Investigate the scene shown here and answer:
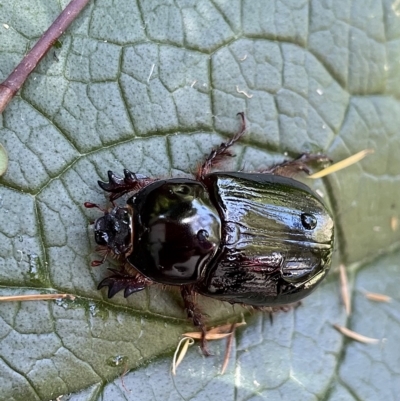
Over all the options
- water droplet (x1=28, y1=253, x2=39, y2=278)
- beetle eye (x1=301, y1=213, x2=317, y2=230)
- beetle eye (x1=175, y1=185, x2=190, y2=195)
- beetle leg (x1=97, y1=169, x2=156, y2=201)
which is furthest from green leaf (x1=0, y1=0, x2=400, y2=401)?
beetle eye (x1=301, y1=213, x2=317, y2=230)

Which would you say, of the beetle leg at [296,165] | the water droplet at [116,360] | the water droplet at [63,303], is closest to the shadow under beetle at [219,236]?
the beetle leg at [296,165]

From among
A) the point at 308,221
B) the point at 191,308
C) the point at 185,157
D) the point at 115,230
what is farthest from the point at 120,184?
the point at 308,221

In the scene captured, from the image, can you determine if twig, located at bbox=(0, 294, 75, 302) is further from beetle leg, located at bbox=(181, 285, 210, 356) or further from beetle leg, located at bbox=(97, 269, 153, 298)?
beetle leg, located at bbox=(181, 285, 210, 356)

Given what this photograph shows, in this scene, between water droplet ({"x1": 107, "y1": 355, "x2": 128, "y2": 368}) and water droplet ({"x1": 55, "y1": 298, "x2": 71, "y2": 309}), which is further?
water droplet ({"x1": 107, "y1": 355, "x2": 128, "y2": 368})

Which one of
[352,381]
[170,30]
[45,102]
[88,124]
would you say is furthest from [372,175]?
[45,102]

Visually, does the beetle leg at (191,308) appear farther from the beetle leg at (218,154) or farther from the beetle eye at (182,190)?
the beetle leg at (218,154)

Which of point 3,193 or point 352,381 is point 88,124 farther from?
point 352,381

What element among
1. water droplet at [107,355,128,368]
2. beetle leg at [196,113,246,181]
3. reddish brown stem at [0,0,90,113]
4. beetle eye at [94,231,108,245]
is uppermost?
reddish brown stem at [0,0,90,113]
